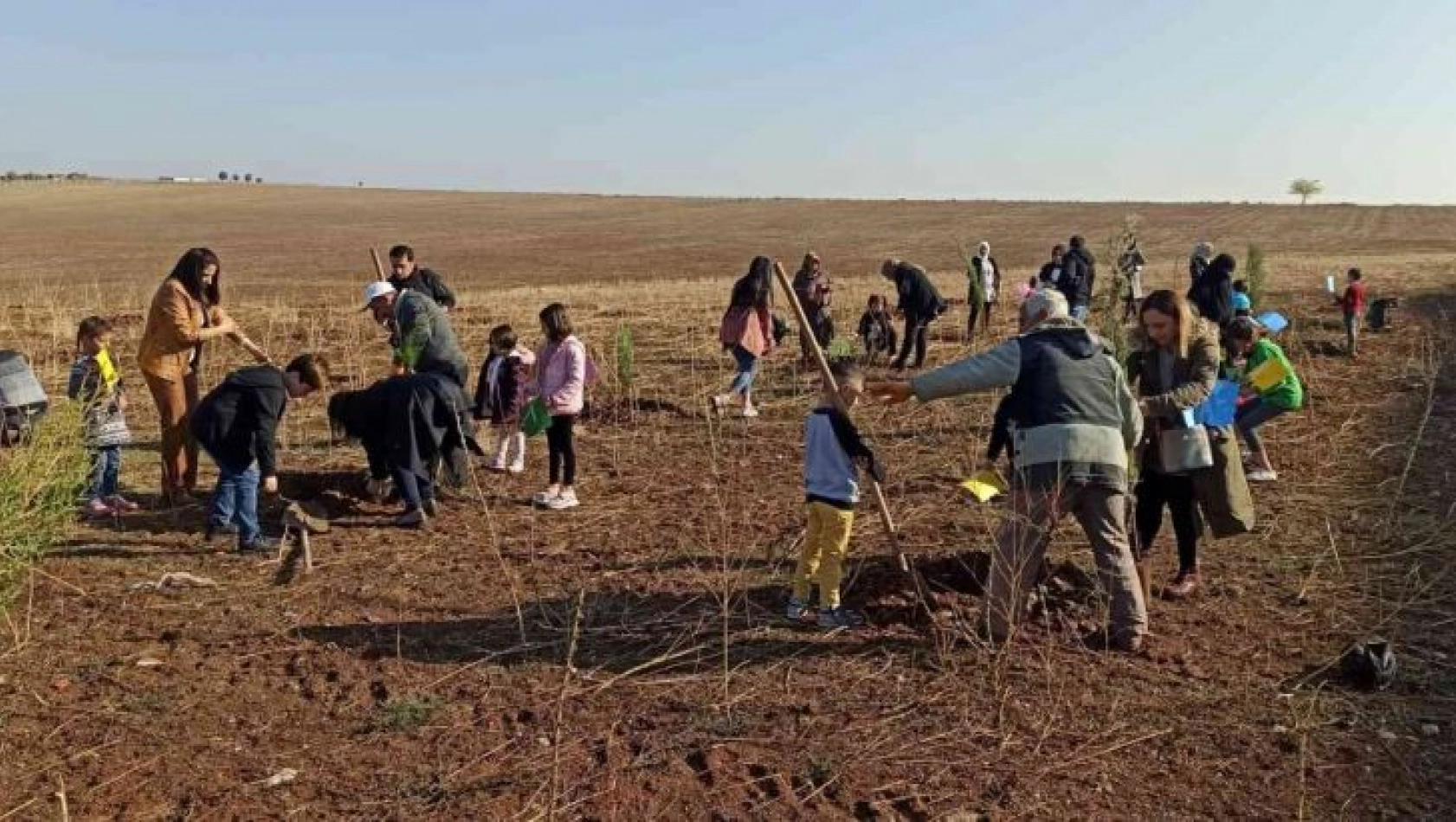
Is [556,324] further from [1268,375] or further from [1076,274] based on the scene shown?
[1076,274]

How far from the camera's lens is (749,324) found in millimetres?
9789

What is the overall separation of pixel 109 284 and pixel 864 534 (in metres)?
26.3

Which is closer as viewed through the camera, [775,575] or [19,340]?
[775,575]

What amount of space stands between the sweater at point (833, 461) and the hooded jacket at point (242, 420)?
307 centimetres

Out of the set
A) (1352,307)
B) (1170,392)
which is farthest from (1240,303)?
(1170,392)

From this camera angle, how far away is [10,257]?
124 feet

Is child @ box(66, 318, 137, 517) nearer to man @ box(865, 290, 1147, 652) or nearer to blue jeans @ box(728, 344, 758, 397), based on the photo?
man @ box(865, 290, 1147, 652)

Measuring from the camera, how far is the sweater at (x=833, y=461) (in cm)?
501

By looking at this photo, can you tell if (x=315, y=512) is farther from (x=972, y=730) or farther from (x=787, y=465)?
(x=972, y=730)

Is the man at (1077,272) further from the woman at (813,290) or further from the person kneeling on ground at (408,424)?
the person kneeling on ground at (408,424)

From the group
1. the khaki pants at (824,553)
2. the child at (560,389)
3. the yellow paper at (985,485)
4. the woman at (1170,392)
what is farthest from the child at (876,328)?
the yellow paper at (985,485)

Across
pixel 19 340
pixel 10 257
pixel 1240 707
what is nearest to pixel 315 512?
pixel 1240 707

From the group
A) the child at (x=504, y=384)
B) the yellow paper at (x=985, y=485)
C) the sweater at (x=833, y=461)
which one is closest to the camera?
the yellow paper at (x=985, y=485)

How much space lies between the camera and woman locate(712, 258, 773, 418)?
967 centimetres
